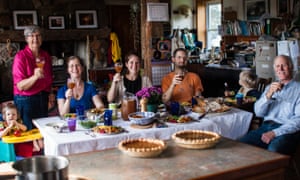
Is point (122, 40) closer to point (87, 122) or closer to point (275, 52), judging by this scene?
point (275, 52)

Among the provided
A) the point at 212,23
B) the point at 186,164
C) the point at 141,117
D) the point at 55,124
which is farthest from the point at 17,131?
the point at 212,23

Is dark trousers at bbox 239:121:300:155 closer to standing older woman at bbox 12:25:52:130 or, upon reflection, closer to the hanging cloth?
standing older woman at bbox 12:25:52:130

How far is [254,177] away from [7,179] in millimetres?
1147

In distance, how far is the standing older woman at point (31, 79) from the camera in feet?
11.3

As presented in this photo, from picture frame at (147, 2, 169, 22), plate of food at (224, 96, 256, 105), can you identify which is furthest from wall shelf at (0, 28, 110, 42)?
plate of food at (224, 96, 256, 105)

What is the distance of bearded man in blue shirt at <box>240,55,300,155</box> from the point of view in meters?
3.10

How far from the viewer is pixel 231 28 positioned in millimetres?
7871

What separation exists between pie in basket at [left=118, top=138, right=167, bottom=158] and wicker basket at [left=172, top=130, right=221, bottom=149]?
0.36 feet

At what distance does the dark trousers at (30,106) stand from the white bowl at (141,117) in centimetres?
108

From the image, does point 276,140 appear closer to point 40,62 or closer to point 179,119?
point 179,119

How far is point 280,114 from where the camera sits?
3279 mm

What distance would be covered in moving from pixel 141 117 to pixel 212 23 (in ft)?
24.4

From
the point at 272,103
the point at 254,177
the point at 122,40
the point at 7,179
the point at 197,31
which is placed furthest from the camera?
the point at 197,31

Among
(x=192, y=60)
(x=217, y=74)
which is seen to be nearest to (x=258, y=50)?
(x=217, y=74)
